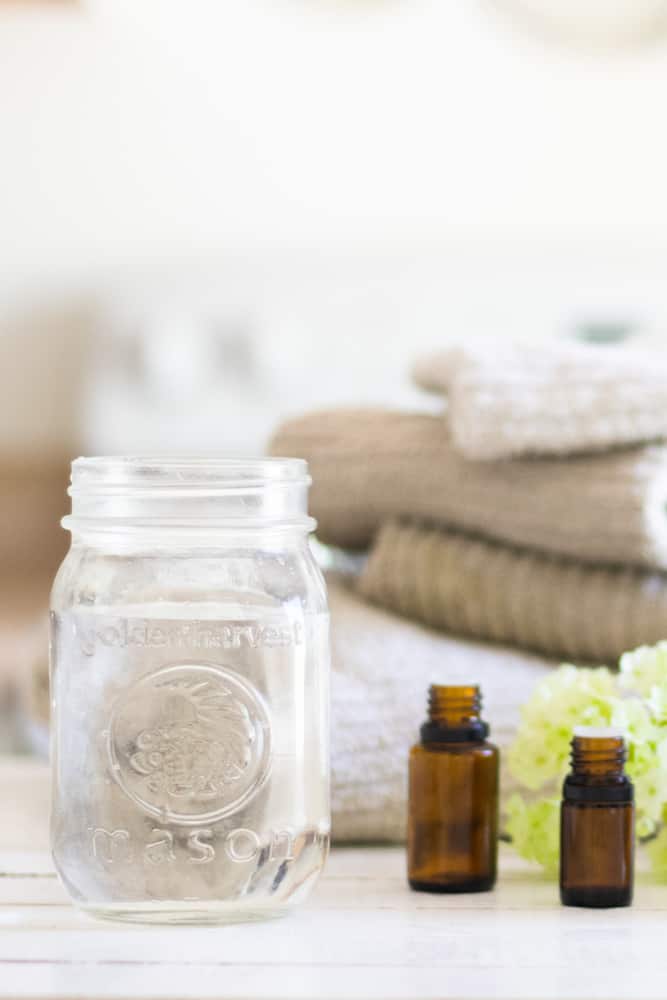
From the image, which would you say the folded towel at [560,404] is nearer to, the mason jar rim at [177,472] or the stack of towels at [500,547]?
the stack of towels at [500,547]

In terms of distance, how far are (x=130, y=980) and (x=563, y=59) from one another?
6.49ft

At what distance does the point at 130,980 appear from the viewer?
1.68ft

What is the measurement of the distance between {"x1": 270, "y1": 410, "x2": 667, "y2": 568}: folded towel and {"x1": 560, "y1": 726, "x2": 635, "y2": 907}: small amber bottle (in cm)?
23

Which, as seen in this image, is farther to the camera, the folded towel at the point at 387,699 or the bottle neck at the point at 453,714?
the folded towel at the point at 387,699

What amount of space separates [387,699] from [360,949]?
274 mm

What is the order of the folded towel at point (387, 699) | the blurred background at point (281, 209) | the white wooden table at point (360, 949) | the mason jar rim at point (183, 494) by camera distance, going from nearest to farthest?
the white wooden table at point (360, 949)
the mason jar rim at point (183, 494)
the folded towel at point (387, 699)
the blurred background at point (281, 209)

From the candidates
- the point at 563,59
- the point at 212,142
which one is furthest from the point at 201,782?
the point at 563,59

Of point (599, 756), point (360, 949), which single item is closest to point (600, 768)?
point (599, 756)

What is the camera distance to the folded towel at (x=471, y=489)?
0.85 m

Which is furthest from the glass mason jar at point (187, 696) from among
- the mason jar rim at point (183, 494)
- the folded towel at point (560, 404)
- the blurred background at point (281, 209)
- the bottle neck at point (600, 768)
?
the blurred background at point (281, 209)

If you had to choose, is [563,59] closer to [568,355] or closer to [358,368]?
[358,368]

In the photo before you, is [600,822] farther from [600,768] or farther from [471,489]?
[471,489]

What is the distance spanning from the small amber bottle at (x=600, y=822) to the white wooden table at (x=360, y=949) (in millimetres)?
11

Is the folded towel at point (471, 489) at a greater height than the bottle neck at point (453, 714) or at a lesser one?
greater
